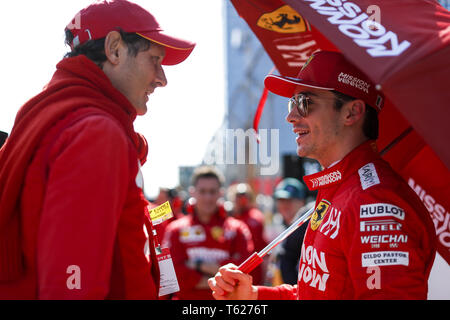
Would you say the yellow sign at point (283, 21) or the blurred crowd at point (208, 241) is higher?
the yellow sign at point (283, 21)

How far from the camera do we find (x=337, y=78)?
2.54 metres

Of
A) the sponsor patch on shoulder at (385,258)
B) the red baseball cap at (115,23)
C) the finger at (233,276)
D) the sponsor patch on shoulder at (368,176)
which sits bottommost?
the finger at (233,276)

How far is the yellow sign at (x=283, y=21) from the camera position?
121 inches

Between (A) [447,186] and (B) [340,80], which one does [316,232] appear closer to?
(B) [340,80]

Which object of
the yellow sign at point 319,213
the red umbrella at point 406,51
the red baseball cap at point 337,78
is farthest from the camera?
the red baseball cap at point 337,78

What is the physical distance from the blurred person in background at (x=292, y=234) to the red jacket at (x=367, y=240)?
1796 mm

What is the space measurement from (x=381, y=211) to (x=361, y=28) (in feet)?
2.54

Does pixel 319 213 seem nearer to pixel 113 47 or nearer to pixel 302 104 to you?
pixel 302 104

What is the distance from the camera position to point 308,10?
1904mm

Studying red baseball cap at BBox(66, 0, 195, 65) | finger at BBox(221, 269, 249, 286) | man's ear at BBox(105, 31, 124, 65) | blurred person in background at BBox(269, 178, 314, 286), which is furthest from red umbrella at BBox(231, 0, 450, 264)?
blurred person in background at BBox(269, 178, 314, 286)

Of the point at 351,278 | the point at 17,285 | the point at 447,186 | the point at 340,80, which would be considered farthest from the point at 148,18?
the point at 447,186

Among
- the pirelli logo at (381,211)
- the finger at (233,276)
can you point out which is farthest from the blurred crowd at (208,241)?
the pirelli logo at (381,211)

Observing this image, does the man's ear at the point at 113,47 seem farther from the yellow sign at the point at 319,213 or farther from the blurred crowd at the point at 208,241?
the blurred crowd at the point at 208,241

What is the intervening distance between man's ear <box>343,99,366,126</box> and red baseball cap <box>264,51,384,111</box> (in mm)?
30
